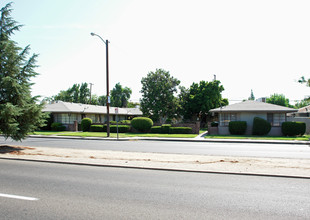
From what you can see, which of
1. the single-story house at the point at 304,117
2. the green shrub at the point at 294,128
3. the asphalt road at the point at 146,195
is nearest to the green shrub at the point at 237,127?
the green shrub at the point at 294,128

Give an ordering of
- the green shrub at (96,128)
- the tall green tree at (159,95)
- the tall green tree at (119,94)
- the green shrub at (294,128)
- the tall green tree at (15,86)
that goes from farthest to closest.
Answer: the tall green tree at (119,94) < the tall green tree at (159,95) < the green shrub at (96,128) < the green shrub at (294,128) < the tall green tree at (15,86)

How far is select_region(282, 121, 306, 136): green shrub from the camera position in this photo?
23.5 metres

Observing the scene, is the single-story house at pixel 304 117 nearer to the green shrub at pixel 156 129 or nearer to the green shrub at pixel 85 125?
the green shrub at pixel 156 129

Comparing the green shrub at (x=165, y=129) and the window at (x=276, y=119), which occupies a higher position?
the window at (x=276, y=119)

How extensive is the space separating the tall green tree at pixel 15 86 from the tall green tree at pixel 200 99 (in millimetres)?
30914

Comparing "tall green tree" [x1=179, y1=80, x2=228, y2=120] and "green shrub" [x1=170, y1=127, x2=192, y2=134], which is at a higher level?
"tall green tree" [x1=179, y1=80, x2=228, y2=120]

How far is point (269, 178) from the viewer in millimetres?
6891

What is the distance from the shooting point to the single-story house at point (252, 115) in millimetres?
25411

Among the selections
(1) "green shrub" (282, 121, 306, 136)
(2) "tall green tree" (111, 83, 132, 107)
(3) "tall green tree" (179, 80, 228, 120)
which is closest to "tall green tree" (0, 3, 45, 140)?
(1) "green shrub" (282, 121, 306, 136)

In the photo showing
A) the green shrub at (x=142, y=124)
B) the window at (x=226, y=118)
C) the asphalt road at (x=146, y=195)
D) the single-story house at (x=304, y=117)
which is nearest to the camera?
the asphalt road at (x=146, y=195)

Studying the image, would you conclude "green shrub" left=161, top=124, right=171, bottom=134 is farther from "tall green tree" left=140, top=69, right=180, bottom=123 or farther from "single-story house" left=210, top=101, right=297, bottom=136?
"tall green tree" left=140, top=69, right=180, bottom=123

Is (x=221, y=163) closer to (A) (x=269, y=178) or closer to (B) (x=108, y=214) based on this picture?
Result: (A) (x=269, y=178)

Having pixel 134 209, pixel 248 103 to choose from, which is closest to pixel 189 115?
pixel 248 103

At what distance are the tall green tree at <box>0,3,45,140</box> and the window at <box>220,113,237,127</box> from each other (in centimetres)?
2031
